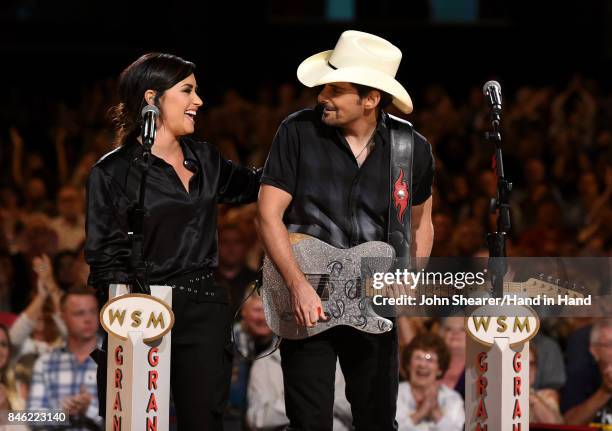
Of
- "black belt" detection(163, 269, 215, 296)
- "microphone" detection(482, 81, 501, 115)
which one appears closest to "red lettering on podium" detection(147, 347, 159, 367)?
"black belt" detection(163, 269, 215, 296)

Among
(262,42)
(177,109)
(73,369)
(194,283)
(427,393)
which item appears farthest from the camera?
(262,42)

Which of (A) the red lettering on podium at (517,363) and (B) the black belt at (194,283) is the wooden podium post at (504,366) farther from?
(B) the black belt at (194,283)

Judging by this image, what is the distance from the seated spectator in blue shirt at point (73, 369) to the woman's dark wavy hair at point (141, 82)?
159cm

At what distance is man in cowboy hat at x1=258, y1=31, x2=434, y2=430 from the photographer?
4316 millimetres

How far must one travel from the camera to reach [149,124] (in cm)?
422

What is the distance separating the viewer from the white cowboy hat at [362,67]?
4.37m

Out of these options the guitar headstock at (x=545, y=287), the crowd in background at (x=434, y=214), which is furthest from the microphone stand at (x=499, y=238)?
the crowd in background at (x=434, y=214)

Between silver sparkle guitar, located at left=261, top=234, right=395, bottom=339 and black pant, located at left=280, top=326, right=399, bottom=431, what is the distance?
0.06m

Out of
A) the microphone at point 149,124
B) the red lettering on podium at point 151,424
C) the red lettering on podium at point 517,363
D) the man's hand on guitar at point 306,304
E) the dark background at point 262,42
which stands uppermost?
the dark background at point 262,42

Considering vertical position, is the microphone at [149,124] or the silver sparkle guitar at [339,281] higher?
the microphone at [149,124]

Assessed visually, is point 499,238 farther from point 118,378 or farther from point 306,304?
point 118,378

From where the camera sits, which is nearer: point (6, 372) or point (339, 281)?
point (339, 281)

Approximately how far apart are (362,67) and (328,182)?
430 mm

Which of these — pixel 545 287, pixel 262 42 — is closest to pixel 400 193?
pixel 545 287
